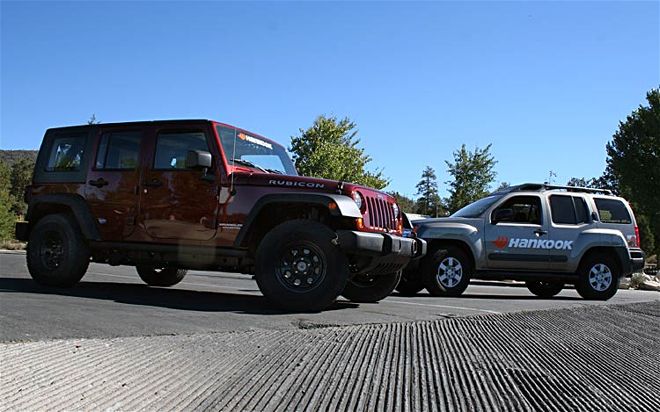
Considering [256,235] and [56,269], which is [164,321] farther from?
[56,269]

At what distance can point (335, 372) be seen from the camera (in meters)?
3.47

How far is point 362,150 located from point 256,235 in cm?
3640

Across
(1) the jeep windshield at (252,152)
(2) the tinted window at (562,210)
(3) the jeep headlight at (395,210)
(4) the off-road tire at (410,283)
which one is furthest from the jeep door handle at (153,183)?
(2) the tinted window at (562,210)

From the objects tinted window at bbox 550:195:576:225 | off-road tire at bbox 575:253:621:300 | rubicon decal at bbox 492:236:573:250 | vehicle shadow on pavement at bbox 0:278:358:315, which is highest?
tinted window at bbox 550:195:576:225

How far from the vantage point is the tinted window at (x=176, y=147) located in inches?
280

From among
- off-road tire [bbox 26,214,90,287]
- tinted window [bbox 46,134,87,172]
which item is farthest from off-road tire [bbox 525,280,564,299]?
tinted window [bbox 46,134,87,172]

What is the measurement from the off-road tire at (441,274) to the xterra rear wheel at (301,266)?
3.58m

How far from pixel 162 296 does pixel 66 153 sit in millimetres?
2446

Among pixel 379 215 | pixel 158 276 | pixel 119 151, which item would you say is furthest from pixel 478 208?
pixel 119 151

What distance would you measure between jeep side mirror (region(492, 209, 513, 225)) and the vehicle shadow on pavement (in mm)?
3848

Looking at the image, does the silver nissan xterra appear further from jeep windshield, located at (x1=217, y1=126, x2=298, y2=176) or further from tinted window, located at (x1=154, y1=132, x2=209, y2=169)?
tinted window, located at (x1=154, y1=132, x2=209, y2=169)

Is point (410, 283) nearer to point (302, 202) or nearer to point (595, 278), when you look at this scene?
point (595, 278)

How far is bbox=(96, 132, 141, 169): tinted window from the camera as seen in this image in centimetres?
Result: 738

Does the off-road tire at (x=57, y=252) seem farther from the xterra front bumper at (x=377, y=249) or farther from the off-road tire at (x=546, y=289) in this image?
the off-road tire at (x=546, y=289)
